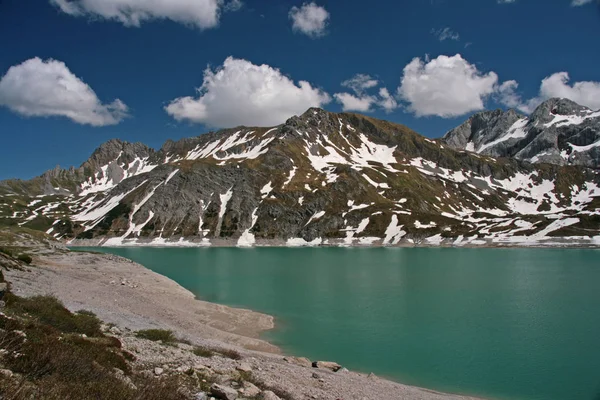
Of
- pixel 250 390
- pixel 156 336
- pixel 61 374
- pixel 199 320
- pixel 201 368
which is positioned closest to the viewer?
pixel 61 374

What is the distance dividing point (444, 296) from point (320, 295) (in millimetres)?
18022

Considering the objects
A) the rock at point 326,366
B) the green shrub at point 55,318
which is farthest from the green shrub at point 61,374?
the rock at point 326,366

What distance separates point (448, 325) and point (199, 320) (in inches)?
1027

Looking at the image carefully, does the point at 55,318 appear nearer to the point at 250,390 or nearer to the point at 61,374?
the point at 250,390

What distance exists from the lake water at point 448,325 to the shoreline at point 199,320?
323 centimetres

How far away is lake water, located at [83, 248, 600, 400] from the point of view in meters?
27.6

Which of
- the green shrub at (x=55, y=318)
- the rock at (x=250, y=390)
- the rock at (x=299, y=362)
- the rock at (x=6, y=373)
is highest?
the rock at (x=6, y=373)

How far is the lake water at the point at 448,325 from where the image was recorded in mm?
27641

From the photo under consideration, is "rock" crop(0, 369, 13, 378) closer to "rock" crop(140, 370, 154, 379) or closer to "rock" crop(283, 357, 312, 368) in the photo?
"rock" crop(140, 370, 154, 379)

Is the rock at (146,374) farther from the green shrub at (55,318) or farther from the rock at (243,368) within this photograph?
the green shrub at (55,318)

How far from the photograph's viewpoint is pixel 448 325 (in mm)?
40531

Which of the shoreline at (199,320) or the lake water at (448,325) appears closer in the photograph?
the shoreline at (199,320)

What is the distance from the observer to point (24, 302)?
20.3 meters

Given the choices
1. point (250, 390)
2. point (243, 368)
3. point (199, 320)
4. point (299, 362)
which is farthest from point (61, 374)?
point (199, 320)
